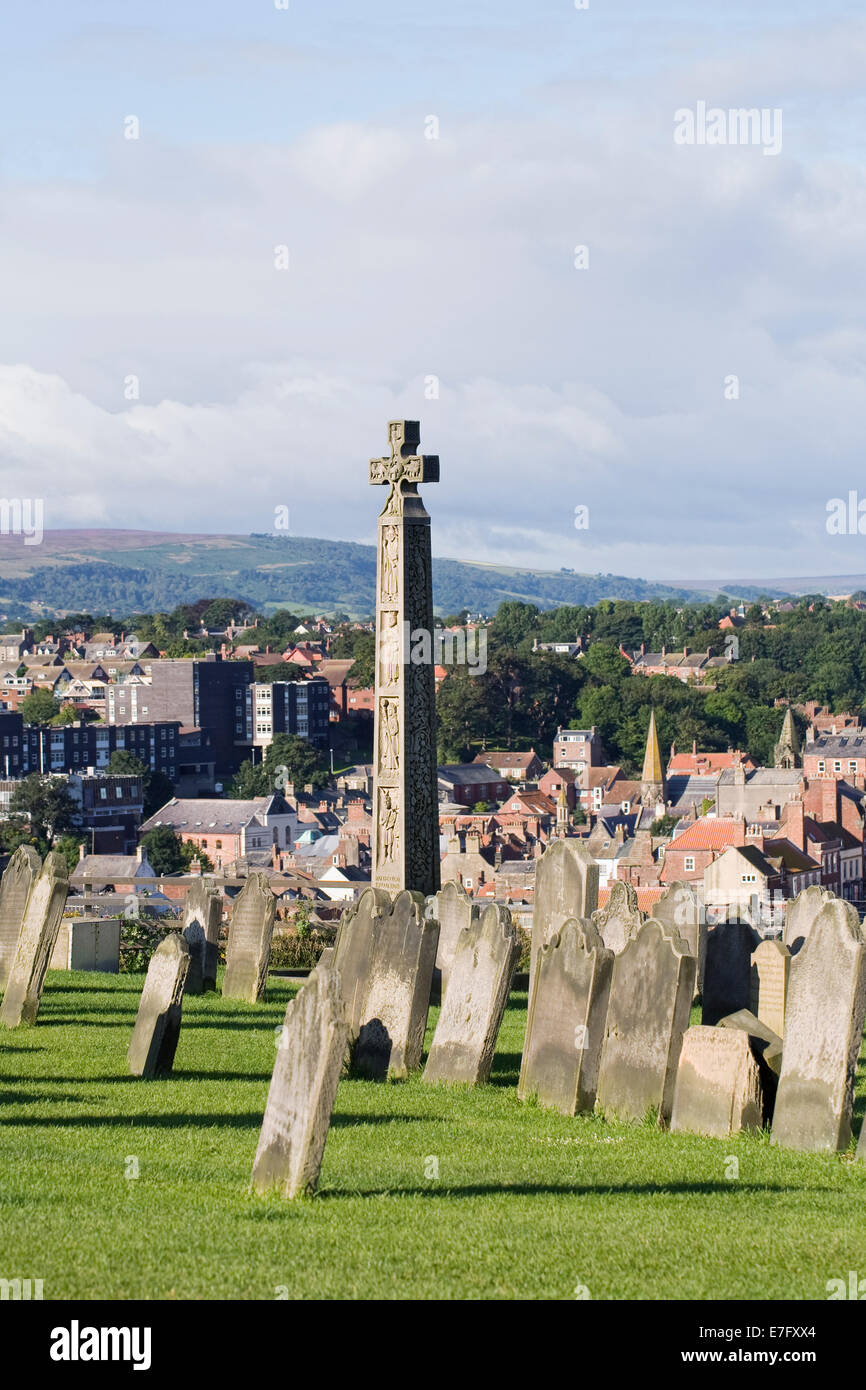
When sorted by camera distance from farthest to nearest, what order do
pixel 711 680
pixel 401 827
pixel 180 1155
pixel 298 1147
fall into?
pixel 711 680
pixel 401 827
pixel 180 1155
pixel 298 1147

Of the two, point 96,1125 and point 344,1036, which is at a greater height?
point 344,1036

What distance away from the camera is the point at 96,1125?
10742 mm

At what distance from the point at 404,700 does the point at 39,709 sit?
16778 cm

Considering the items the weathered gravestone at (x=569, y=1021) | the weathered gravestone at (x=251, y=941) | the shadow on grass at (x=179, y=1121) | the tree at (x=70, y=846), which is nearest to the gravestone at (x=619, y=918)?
the weathered gravestone at (x=251, y=941)

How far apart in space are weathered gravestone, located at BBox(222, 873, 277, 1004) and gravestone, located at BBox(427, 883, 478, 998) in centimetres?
172

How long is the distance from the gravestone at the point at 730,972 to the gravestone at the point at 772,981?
182 millimetres

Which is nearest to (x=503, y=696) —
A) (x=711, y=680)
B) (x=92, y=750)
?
(x=711, y=680)

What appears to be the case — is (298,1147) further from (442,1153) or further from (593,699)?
(593,699)

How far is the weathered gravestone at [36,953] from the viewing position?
49.2ft

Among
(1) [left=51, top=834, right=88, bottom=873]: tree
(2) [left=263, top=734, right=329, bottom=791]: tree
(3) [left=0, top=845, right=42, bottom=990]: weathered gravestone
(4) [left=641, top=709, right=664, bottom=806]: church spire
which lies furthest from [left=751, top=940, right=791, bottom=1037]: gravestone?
(2) [left=263, top=734, right=329, bottom=791]: tree

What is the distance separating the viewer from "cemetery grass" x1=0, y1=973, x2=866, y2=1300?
739 centimetres

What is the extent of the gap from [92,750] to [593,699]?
1946 inches

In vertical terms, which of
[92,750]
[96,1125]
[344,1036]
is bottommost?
[92,750]
